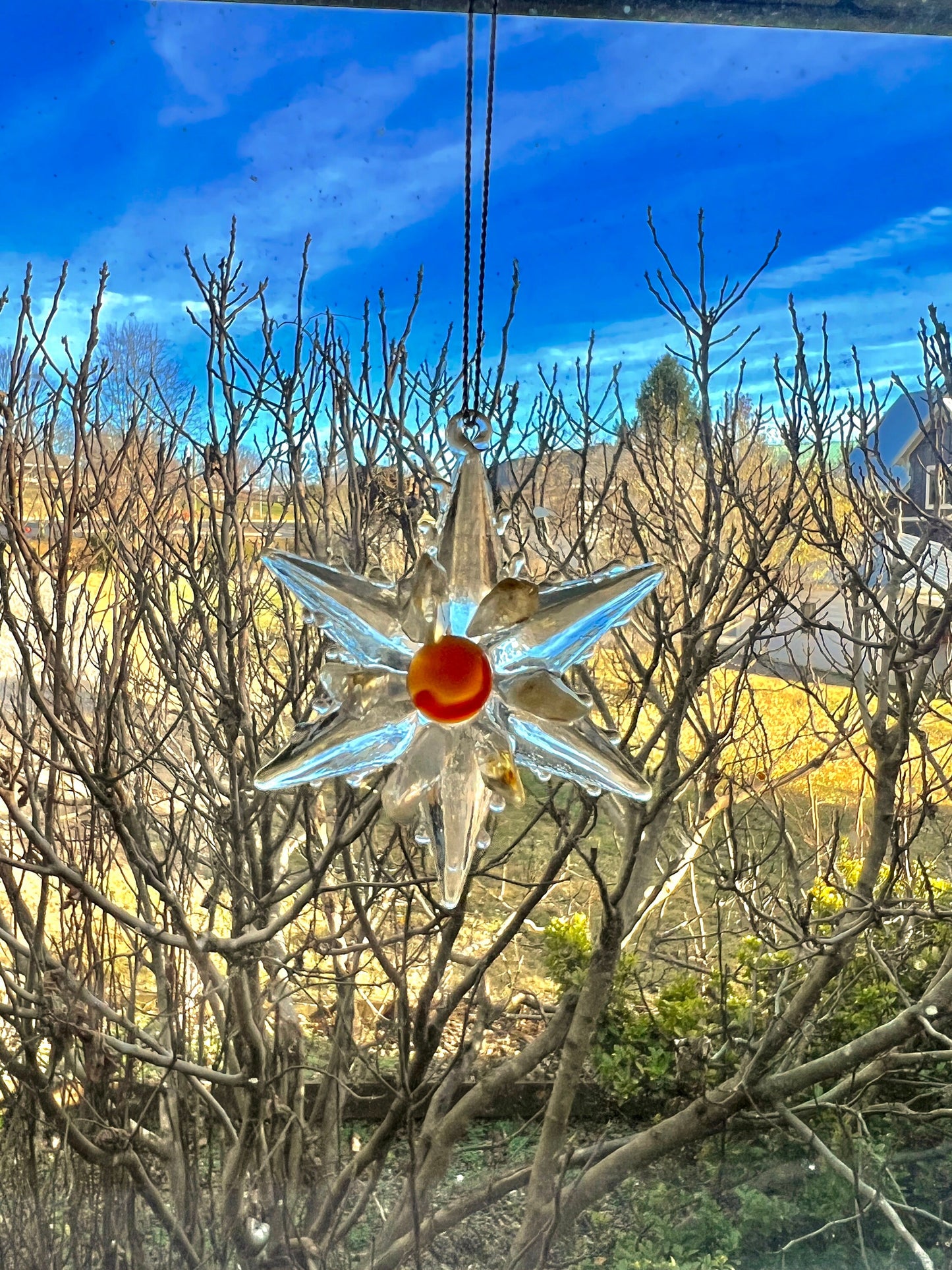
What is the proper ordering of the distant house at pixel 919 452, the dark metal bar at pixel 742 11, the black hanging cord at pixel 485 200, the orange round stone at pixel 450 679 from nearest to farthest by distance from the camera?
the orange round stone at pixel 450 679
the black hanging cord at pixel 485 200
the dark metal bar at pixel 742 11
the distant house at pixel 919 452

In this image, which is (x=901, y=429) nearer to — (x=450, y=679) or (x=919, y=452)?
(x=919, y=452)

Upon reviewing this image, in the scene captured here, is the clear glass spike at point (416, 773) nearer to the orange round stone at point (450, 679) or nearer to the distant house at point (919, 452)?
the orange round stone at point (450, 679)

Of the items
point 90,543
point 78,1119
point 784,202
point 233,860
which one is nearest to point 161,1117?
point 78,1119

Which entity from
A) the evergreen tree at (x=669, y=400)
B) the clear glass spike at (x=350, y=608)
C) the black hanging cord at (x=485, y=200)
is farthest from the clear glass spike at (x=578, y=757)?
the evergreen tree at (x=669, y=400)

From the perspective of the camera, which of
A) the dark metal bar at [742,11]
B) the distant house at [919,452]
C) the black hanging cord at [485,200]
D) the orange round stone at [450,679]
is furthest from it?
the distant house at [919,452]

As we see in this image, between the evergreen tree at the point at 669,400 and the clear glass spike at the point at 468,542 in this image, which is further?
the evergreen tree at the point at 669,400

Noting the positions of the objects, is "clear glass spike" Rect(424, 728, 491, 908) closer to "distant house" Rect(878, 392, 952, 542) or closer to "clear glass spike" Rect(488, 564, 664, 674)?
"clear glass spike" Rect(488, 564, 664, 674)

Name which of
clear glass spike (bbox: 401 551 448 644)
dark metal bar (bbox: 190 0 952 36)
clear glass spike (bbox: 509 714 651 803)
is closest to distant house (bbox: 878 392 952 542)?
dark metal bar (bbox: 190 0 952 36)

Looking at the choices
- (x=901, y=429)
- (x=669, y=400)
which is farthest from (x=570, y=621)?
(x=901, y=429)

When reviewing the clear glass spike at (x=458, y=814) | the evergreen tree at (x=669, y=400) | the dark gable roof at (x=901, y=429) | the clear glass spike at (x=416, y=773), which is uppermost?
the evergreen tree at (x=669, y=400)
